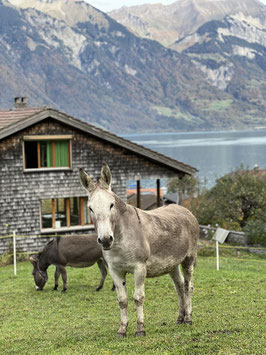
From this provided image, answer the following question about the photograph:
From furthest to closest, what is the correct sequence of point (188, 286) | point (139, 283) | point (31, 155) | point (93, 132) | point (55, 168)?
point (93, 132)
point (55, 168)
point (31, 155)
point (188, 286)
point (139, 283)

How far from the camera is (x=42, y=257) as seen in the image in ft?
55.6

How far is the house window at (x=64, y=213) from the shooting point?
95.2 ft

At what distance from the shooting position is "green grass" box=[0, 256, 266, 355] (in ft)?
28.3

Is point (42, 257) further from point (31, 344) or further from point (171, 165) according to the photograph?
point (171, 165)

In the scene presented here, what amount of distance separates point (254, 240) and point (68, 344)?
2891 centimetres

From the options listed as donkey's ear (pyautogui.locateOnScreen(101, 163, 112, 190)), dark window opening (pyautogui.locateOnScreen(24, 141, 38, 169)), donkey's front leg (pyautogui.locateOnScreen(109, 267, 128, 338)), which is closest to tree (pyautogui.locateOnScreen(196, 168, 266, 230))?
dark window opening (pyautogui.locateOnScreen(24, 141, 38, 169))

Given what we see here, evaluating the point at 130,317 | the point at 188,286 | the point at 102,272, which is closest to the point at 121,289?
the point at 188,286

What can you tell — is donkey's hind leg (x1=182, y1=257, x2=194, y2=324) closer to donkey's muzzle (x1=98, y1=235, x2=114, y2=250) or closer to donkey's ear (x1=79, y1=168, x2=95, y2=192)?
donkey's ear (x1=79, y1=168, x2=95, y2=192)

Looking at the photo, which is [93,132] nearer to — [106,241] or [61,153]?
[61,153]

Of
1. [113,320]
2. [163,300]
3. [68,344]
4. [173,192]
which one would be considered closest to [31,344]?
[68,344]

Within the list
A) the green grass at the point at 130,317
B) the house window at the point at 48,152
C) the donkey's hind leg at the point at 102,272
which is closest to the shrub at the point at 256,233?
the house window at the point at 48,152

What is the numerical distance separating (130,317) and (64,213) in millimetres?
17753

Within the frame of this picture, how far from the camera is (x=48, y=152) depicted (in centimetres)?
2878

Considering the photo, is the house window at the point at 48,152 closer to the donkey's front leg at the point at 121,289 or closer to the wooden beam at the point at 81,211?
the wooden beam at the point at 81,211
